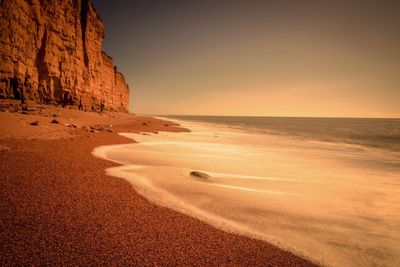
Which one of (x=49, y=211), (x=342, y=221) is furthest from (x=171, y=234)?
(x=342, y=221)

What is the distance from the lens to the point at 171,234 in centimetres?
185

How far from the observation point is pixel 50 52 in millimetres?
15688

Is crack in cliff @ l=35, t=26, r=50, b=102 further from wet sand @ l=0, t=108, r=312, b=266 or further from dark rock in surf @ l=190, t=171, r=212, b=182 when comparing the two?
dark rock in surf @ l=190, t=171, r=212, b=182

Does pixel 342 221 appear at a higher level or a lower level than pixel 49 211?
lower

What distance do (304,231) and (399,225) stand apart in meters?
1.50

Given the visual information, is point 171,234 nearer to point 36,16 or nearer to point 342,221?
point 342,221

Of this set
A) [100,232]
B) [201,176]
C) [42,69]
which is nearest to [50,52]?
[42,69]

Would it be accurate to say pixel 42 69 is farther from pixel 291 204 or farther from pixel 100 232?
pixel 291 204

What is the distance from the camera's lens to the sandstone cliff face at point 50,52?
39.4 feet

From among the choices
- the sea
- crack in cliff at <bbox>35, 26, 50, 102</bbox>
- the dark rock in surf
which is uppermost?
crack in cliff at <bbox>35, 26, 50, 102</bbox>

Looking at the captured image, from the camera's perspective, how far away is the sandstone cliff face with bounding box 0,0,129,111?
39.4 ft

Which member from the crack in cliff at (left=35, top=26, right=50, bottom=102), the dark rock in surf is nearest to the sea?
the dark rock in surf

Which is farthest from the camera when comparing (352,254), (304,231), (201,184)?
(201,184)

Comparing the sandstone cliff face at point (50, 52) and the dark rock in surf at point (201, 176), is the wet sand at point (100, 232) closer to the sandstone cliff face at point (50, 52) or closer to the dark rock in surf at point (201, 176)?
the dark rock in surf at point (201, 176)
